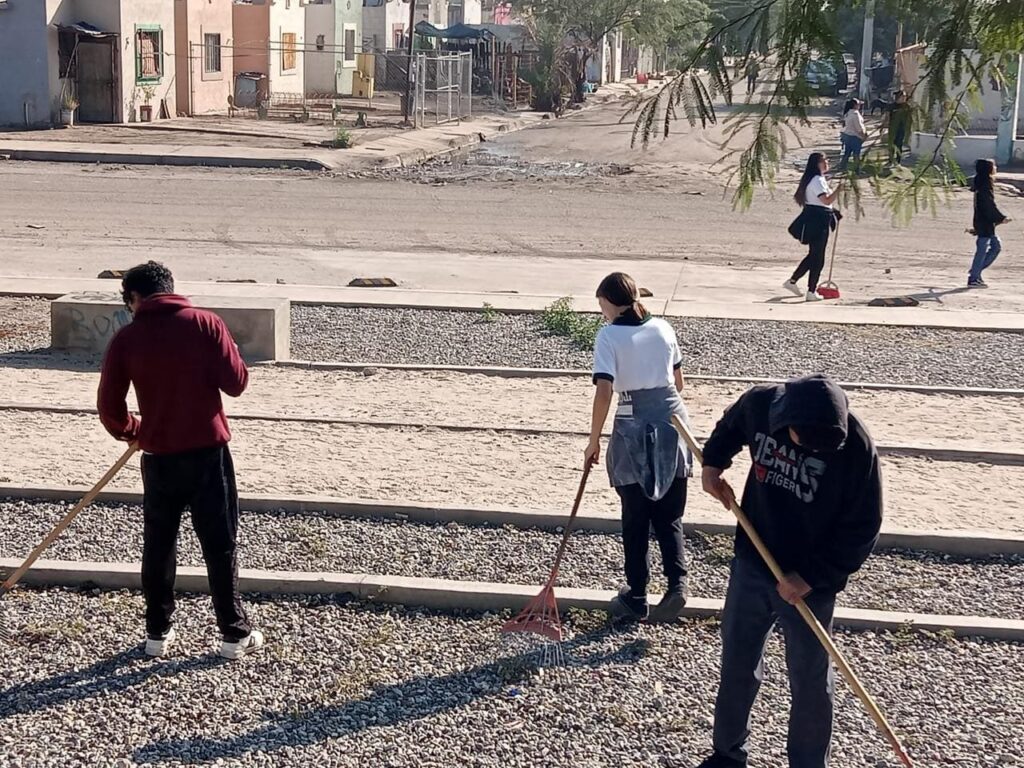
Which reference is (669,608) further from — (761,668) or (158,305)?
(158,305)

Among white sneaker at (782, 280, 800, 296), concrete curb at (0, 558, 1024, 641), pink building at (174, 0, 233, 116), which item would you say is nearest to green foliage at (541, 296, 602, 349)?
white sneaker at (782, 280, 800, 296)

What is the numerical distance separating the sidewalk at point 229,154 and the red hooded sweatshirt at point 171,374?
22.8m

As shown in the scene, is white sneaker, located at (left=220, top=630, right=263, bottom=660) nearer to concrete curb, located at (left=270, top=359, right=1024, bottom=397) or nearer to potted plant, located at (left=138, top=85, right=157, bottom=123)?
concrete curb, located at (left=270, top=359, right=1024, bottom=397)

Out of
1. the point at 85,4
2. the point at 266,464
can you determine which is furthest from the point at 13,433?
the point at 85,4

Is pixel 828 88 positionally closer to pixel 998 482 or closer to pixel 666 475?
pixel 666 475

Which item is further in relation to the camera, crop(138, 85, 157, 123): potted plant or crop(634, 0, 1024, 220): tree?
crop(138, 85, 157, 123): potted plant

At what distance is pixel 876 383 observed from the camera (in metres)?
11.2

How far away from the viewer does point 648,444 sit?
623 cm

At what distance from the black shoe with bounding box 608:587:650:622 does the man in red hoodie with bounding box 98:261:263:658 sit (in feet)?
5.80

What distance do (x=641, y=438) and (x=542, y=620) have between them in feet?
3.12

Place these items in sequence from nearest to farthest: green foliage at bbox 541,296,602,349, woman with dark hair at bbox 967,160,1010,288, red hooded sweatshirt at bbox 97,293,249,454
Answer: red hooded sweatshirt at bbox 97,293,249,454
green foliage at bbox 541,296,602,349
woman with dark hair at bbox 967,160,1010,288

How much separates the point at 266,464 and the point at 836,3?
523 centimetres

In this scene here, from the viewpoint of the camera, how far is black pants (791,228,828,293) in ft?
48.3

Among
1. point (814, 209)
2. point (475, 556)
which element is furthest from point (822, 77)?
point (814, 209)
